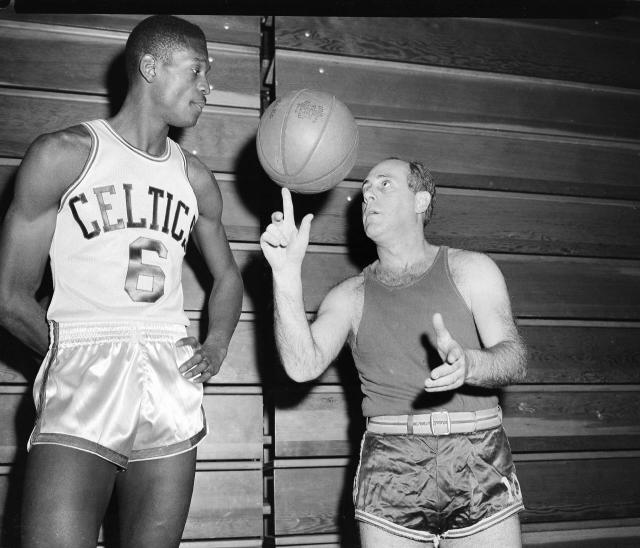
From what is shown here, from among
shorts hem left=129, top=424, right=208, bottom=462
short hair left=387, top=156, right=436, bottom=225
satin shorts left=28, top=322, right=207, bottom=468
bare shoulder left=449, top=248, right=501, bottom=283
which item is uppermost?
short hair left=387, top=156, right=436, bottom=225

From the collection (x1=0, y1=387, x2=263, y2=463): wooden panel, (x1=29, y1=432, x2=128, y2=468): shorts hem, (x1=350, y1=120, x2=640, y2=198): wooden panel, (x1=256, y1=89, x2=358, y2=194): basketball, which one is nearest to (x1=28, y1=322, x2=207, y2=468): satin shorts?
(x1=29, y1=432, x2=128, y2=468): shorts hem

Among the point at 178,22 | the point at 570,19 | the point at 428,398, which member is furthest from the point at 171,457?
the point at 570,19

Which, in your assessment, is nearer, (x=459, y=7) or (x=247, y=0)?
(x=247, y=0)

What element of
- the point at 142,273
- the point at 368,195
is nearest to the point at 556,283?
the point at 368,195

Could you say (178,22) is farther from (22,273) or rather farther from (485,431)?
(485,431)

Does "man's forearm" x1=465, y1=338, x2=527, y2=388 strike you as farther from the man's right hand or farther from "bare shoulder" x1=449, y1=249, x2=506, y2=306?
the man's right hand

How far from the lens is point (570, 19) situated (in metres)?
4.37

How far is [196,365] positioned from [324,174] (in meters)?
1.03

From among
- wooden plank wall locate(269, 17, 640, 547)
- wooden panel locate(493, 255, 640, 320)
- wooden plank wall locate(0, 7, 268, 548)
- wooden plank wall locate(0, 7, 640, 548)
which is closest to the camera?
wooden plank wall locate(0, 7, 268, 548)

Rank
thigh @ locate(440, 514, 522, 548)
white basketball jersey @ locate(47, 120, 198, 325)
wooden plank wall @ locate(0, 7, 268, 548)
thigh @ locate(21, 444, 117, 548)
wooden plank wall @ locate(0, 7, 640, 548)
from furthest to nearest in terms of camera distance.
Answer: wooden plank wall @ locate(0, 7, 640, 548), wooden plank wall @ locate(0, 7, 268, 548), thigh @ locate(440, 514, 522, 548), white basketball jersey @ locate(47, 120, 198, 325), thigh @ locate(21, 444, 117, 548)

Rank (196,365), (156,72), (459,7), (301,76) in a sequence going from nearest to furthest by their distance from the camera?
(196,365) → (156,72) → (301,76) → (459,7)

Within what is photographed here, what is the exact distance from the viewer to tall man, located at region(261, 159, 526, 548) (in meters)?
2.49

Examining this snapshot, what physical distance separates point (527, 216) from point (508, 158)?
0.41 meters

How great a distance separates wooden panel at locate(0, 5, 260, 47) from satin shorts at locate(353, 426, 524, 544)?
8.55 ft
